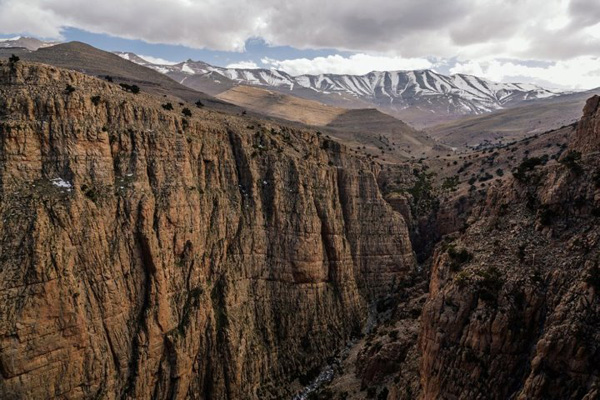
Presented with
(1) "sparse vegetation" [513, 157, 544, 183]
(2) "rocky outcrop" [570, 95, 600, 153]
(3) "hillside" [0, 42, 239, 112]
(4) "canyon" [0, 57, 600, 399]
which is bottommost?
(4) "canyon" [0, 57, 600, 399]

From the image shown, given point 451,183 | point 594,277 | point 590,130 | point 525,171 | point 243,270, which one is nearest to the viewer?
point 594,277

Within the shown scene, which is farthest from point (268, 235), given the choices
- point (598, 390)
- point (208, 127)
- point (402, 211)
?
point (598, 390)

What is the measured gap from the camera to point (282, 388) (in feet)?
167

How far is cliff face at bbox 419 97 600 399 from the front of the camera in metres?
23.8

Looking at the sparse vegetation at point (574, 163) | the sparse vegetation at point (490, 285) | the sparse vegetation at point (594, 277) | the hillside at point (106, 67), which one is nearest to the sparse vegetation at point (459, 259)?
the sparse vegetation at point (490, 285)

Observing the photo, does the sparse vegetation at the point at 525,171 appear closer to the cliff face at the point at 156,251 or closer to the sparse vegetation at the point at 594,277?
the sparse vegetation at the point at 594,277

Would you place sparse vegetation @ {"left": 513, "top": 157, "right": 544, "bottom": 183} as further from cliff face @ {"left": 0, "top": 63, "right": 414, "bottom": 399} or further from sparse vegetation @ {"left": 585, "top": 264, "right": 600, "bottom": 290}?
cliff face @ {"left": 0, "top": 63, "right": 414, "bottom": 399}

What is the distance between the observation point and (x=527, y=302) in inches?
1078

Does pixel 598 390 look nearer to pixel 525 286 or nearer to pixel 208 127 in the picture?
pixel 525 286

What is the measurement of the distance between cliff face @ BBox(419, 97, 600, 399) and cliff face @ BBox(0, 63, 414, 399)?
25.6 meters

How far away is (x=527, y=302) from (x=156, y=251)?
114 ft

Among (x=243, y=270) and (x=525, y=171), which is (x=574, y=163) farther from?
(x=243, y=270)

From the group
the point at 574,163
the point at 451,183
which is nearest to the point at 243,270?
the point at 574,163

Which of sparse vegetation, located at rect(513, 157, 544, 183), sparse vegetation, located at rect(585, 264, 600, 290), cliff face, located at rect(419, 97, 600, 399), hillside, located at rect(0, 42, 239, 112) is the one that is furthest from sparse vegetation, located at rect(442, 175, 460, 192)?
hillside, located at rect(0, 42, 239, 112)
